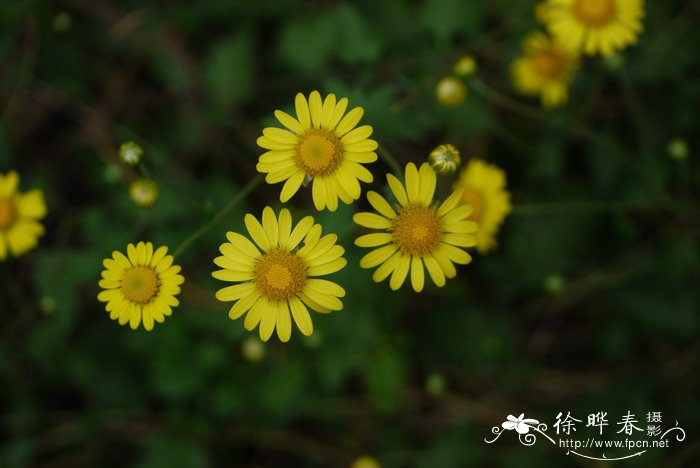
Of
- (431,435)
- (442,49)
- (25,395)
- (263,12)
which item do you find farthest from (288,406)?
(263,12)

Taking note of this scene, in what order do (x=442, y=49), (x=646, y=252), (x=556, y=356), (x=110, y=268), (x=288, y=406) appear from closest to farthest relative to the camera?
(x=110, y=268) < (x=442, y=49) < (x=288, y=406) < (x=646, y=252) < (x=556, y=356)

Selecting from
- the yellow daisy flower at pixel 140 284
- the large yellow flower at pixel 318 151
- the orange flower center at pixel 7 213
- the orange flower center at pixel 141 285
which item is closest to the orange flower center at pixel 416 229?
the large yellow flower at pixel 318 151

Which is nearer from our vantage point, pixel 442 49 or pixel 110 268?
pixel 110 268

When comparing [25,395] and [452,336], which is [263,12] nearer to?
[452,336]

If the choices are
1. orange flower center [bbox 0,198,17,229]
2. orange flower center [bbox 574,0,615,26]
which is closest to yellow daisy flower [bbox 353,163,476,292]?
orange flower center [bbox 574,0,615,26]

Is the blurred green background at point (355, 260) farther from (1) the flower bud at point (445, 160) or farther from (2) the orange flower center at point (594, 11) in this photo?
(1) the flower bud at point (445, 160)

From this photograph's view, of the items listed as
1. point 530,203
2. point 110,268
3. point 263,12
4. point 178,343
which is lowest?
point 110,268
